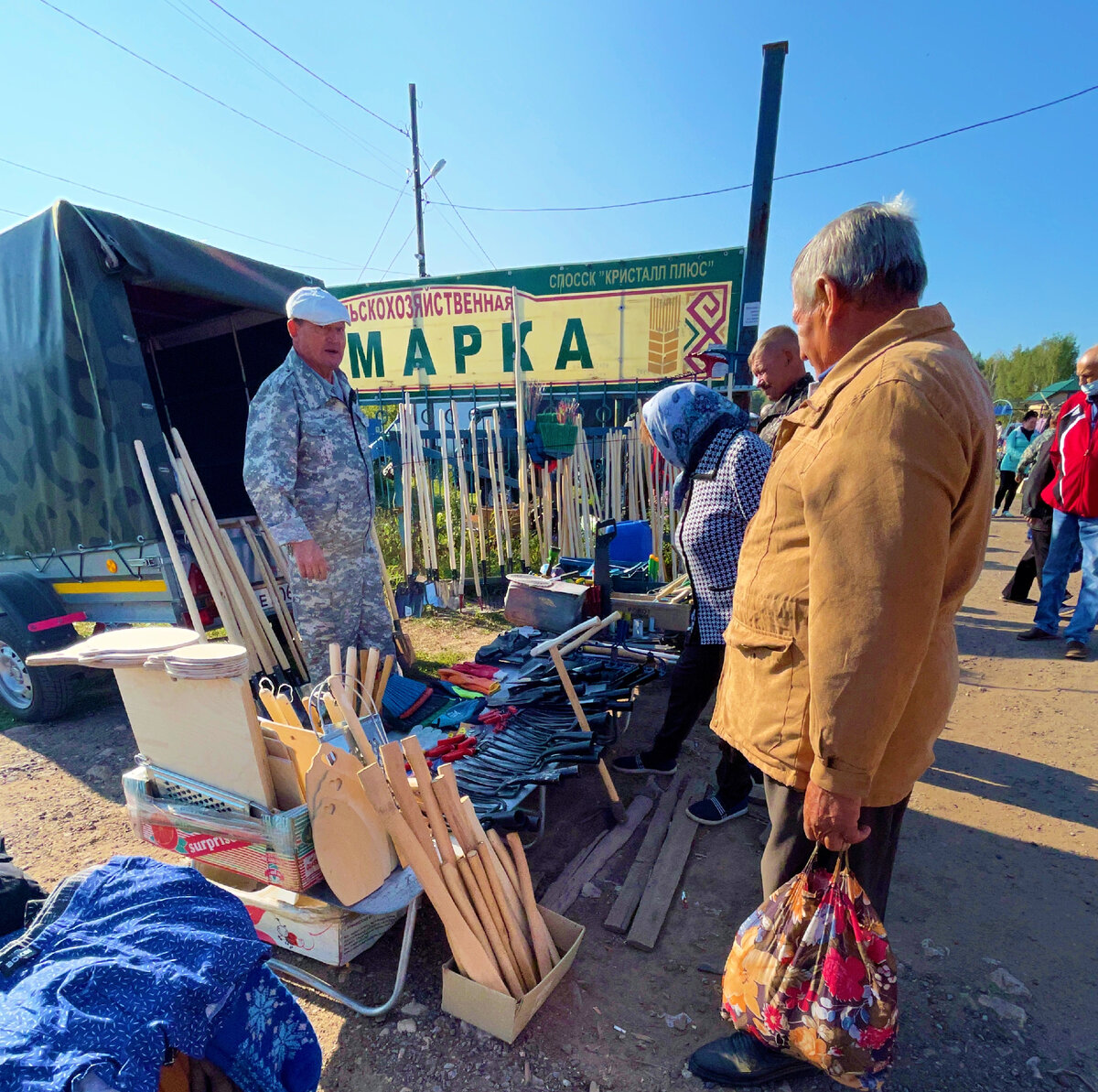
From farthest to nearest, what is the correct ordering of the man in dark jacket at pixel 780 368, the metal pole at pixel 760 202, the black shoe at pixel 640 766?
1. the metal pole at pixel 760 202
2. the man in dark jacket at pixel 780 368
3. the black shoe at pixel 640 766

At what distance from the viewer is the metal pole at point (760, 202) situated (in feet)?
16.8

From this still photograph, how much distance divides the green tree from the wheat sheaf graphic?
42535 millimetres

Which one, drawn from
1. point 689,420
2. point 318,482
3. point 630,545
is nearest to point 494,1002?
point 689,420

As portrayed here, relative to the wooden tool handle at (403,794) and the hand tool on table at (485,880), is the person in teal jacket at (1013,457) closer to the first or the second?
the hand tool on table at (485,880)

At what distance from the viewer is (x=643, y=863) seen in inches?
104

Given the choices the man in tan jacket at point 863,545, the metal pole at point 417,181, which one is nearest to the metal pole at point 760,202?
the man in tan jacket at point 863,545

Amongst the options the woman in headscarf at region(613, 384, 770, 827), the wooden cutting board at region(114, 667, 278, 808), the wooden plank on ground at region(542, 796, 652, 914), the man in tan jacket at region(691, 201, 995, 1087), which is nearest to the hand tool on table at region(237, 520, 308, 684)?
the wooden cutting board at region(114, 667, 278, 808)

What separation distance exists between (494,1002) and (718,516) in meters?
1.90

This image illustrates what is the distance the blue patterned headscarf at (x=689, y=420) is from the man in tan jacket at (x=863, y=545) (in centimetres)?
117

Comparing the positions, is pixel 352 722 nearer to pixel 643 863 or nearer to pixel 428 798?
pixel 428 798

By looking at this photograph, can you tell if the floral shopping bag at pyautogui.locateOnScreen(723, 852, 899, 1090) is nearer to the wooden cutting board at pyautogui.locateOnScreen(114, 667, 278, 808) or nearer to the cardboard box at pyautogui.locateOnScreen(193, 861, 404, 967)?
the cardboard box at pyautogui.locateOnScreen(193, 861, 404, 967)

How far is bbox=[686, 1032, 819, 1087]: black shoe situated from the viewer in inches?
67.5

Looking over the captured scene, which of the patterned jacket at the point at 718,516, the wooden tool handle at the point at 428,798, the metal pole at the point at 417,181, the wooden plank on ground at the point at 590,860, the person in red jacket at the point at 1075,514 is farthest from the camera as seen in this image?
the metal pole at the point at 417,181

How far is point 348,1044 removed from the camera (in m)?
1.86
